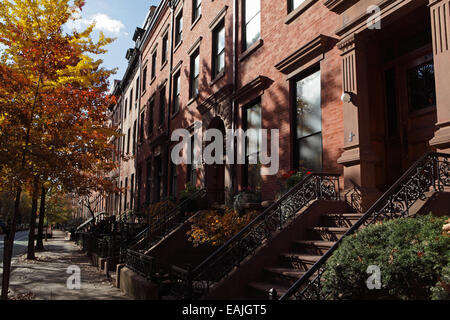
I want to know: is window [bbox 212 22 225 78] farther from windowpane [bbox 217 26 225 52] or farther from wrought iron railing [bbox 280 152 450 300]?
wrought iron railing [bbox 280 152 450 300]

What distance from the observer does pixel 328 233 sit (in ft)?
22.5

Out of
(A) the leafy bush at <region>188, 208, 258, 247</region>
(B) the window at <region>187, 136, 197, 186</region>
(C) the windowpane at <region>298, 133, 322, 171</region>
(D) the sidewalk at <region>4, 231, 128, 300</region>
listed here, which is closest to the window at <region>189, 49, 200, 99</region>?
(B) the window at <region>187, 136, 197, 186</region>

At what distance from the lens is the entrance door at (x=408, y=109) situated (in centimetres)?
769

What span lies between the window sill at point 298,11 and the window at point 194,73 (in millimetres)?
7197

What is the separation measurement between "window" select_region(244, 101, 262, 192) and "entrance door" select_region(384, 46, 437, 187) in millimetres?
4038

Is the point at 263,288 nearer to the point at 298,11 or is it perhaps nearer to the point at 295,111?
the point at 295,111

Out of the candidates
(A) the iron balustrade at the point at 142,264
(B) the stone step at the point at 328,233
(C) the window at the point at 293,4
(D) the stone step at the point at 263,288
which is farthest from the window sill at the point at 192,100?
(D) the stone step at the point at 263,288

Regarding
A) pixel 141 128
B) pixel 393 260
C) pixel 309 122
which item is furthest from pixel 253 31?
pixel 141 128

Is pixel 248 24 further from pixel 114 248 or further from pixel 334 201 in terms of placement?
pixel 114 248

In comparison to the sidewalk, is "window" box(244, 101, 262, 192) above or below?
above

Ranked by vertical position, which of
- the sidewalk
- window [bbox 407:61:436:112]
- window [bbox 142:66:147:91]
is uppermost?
window [bbox 142:66:147:91]

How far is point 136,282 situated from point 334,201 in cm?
460

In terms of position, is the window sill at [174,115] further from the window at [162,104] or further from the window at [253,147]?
the window at [253,147]

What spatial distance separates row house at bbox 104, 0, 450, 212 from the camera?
762 centimetres
